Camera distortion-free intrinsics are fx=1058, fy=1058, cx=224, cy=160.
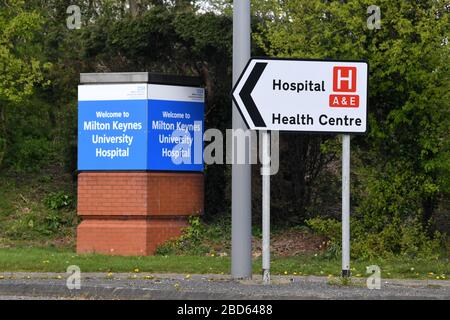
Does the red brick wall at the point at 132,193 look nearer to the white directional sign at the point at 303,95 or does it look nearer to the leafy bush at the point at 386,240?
the leafy bush at the point at 386,240

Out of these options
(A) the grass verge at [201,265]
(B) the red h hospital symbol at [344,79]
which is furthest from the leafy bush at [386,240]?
(B) the red h hospital symbol at [344,79]

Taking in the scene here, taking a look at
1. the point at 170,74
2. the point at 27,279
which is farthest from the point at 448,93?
the point at 27,279

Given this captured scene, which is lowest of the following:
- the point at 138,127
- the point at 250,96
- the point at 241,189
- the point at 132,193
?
the point at 132,193

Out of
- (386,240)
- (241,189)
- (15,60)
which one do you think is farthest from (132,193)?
(241,189)

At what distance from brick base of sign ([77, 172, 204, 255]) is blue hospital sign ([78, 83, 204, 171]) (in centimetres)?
25

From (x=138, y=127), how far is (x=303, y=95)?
7.51 metres

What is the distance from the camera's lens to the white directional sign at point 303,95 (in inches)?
586

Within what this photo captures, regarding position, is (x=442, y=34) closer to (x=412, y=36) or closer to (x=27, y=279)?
(x=412, y=36)

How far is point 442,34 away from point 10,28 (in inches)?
415

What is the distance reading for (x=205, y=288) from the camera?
1423 centimetres

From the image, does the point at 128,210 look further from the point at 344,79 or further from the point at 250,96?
the point at 344,79

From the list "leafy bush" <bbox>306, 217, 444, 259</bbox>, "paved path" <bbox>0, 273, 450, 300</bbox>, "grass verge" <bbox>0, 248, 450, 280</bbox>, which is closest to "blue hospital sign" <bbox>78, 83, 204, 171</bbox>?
"grass verge" <bbox>0, 248, 450, 280</bbox>

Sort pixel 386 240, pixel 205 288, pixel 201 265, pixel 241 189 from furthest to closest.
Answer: pixel 386 240
pixel 201 265
pixel 241 189
pixel 205 288

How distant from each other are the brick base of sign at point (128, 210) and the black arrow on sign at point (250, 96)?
23.7ft
